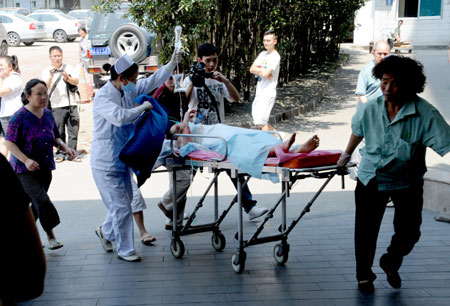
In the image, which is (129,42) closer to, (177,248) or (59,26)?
(177,248)

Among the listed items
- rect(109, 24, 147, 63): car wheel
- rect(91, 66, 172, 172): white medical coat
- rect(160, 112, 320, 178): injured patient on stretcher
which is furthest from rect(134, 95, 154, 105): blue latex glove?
rect(109, 24, 147, 63): car wheel

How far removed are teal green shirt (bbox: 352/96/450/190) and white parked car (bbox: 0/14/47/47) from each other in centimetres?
3067

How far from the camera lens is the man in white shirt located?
408 inches

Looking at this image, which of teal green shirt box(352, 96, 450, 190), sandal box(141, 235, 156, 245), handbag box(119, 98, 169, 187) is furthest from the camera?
sandal box(141, 235, 156, 245)

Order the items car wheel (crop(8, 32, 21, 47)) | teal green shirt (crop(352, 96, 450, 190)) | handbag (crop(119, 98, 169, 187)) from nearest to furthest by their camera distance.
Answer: teal green shirt (crop(352, 96, 450, 190)) → handbag (crop(119, 98, 169, 187)) → car wheel (crop(8, 32, 21, 47))

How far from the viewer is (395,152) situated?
4.45m

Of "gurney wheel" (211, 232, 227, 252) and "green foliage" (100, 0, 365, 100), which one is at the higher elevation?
"green foliage" (100, 0, 365, 100)

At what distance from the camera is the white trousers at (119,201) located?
5469mm

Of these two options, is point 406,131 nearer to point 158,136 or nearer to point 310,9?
point 158,136

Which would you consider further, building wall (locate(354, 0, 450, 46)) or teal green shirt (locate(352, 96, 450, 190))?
building wall (locate(354, 0, 450, 46))

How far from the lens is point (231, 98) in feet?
20.5

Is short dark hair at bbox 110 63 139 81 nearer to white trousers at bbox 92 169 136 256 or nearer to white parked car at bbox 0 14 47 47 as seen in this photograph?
white trousers at bbox 92 169 136 256

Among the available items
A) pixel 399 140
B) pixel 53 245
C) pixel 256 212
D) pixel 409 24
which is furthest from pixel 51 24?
pixel 399 140

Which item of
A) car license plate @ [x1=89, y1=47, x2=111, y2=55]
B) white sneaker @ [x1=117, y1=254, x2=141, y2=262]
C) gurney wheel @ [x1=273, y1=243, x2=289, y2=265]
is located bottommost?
white sneaker @ [x1=117, y1=254, x2=141, y2=262]
